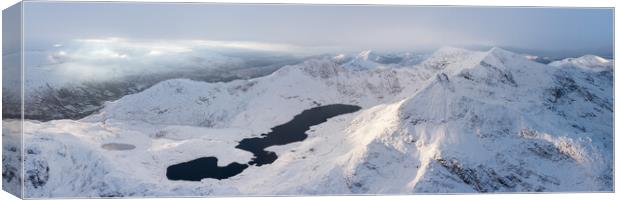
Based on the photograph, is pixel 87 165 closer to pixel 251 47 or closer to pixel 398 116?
pixel 251 47

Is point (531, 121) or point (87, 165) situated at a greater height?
point (531, 121)

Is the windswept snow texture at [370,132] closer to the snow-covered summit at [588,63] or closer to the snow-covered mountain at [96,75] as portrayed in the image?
the snow-covered summit at [588,63]

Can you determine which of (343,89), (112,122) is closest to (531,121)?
(343,89)

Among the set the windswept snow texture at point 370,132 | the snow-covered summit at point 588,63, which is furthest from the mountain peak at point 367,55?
the snow-covered summit at point 588,63

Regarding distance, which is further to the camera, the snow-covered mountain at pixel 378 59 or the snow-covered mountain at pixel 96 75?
the snow-covered mountain at pixel 378 59

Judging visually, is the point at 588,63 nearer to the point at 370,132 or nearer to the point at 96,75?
the point at 370,132

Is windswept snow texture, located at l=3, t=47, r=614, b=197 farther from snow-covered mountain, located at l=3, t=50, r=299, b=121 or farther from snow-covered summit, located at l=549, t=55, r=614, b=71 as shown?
snow-covered mountain, located at l=3, t=50, r=299, b=121

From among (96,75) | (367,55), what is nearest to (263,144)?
(367,55)
